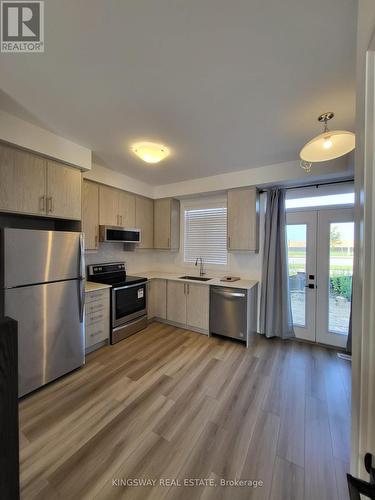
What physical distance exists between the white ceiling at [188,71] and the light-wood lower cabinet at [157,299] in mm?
2434

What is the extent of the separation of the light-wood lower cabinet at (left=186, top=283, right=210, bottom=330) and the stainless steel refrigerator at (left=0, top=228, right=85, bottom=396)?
1687mm

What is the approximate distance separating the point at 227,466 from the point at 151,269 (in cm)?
367

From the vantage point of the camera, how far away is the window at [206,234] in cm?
399

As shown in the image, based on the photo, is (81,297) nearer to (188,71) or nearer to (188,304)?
(188,304)

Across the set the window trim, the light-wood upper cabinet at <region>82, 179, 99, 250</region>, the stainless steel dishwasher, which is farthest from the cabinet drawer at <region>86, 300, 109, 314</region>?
the window trim

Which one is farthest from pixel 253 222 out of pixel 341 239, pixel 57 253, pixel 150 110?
pixel 57 253

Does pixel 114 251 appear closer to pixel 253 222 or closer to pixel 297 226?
pixel 253 222

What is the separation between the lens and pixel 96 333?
111 inches

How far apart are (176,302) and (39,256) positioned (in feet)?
7.42

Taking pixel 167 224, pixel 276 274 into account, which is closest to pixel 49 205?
pixel 167 224

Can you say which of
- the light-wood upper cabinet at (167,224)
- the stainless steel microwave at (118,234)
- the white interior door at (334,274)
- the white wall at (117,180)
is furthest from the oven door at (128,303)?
the white interior door at (334,274)

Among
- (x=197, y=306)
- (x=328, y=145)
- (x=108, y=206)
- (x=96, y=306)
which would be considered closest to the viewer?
(x=328, y=145)

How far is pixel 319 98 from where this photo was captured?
1710 millimetres

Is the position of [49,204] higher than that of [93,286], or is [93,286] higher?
[49,204]
